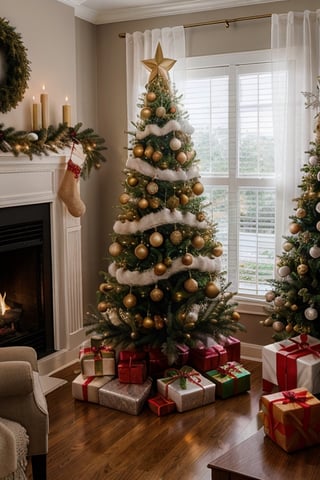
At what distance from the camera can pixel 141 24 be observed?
4699 millimetres

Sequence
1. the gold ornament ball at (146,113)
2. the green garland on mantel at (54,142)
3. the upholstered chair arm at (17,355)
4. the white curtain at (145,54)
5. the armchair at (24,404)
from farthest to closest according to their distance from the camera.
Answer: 1. the white curtain at (145,54)
2. the gold ornament ball at (146,113)
3. the green garland on mantel at (54,142)
4. the upholstered chair arm at (17,355)
5. the armchair at (24,404)

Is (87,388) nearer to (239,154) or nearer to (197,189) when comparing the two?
(197,189)

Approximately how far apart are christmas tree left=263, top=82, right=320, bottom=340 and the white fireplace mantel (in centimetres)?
150

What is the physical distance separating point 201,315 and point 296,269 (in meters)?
0.69

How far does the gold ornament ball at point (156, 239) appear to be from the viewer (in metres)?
3.72

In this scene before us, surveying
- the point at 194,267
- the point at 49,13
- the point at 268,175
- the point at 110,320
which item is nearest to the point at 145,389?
the point at 110,320

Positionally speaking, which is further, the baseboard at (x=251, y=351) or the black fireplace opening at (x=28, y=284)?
the baseboard at (x=251, y=351)

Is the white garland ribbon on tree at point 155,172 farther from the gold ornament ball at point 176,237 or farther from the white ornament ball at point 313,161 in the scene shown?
the white ornament ball at point 313,161

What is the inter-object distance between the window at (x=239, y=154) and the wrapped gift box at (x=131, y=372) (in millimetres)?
1153

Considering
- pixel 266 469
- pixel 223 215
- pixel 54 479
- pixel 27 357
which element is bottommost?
pixel 54 479

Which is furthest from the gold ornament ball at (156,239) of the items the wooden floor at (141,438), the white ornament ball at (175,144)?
the wooden floor at (141,438)

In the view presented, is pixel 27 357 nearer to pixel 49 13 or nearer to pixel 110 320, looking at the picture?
pixel 110 320

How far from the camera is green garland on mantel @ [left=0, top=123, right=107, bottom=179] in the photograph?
3.69 m

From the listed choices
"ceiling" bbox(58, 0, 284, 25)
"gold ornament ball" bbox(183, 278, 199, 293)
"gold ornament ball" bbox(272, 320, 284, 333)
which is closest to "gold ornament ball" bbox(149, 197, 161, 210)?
"gold ornament ball" bbox(183, 278, 199, 293)
